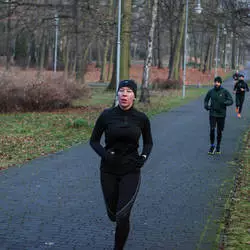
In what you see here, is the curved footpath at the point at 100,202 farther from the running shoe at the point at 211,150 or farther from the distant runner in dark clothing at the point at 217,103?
the distant runner in dark clothing at the point at 217,103

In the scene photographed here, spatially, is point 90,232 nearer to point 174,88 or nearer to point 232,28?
point 232,28

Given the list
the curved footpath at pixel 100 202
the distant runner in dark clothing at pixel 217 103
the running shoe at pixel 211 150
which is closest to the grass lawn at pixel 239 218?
the curved footpath at pixel 100 202

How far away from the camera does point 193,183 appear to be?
947 centimetres

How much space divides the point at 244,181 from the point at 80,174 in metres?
2.96

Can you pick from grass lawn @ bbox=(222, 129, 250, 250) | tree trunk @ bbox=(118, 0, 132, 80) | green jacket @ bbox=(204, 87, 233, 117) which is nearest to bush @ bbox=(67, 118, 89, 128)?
green jacket @ bbox=(204, 87, 233, 117)

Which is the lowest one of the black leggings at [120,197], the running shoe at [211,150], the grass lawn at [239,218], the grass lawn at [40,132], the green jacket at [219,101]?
the grass lawn at [40,132]

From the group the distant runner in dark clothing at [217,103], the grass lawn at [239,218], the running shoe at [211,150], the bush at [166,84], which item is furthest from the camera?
the bush at [166,84]

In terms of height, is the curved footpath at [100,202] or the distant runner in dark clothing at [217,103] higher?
the distant runner in dark clothing at [217,103]

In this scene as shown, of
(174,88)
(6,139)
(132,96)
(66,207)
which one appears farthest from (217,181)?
(174,88)

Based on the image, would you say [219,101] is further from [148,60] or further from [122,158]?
[148,60]

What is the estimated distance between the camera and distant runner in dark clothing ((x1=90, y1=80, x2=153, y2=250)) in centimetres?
522

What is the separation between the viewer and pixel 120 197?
5238mm

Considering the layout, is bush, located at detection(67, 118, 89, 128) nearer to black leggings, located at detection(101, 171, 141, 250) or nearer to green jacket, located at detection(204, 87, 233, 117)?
green jacket, located at detection(204, 87, 233, 117)

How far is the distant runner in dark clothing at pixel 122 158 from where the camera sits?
5223 mm
